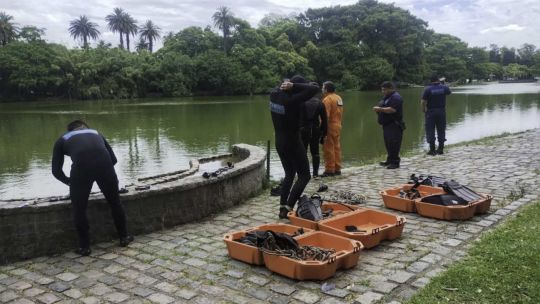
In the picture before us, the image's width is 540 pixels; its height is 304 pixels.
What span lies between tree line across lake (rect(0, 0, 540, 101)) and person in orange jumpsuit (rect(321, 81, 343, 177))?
44.3 m

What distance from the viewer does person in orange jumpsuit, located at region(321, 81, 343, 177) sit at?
27.7ft

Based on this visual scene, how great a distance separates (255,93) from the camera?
5697 centimetres

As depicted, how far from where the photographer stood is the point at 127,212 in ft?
17.3

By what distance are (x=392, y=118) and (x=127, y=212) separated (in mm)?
5676

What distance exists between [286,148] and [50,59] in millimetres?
48754

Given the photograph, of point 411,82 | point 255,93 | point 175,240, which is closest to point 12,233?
point 175,240

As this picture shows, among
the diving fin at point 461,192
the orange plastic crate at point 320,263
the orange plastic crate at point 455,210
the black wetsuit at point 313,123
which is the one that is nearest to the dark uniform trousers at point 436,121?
the black wetsuit at point 313,123

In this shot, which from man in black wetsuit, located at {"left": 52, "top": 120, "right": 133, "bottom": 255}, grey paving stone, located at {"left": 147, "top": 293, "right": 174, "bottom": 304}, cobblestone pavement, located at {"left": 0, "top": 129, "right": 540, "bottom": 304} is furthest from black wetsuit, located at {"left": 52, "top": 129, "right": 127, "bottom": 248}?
grey paving stone, located at {"left": 147, "top": 293, "right": 174, "bottom": 304}

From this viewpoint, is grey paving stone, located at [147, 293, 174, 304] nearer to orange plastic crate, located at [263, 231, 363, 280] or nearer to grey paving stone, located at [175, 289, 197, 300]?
grey paving stone, located at [175, 289, 197, 300]

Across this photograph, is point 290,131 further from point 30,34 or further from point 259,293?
point 30,34

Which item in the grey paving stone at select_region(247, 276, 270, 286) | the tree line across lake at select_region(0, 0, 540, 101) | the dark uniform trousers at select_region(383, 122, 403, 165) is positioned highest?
the tree line across lake at select_region(0, 0, 540, 101)

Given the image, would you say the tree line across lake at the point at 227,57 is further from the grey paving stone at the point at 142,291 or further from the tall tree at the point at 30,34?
the grey paving stone at the point at 142,291

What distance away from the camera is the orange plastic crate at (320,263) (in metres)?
3.85

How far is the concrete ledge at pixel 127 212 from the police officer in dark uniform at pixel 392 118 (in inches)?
137
